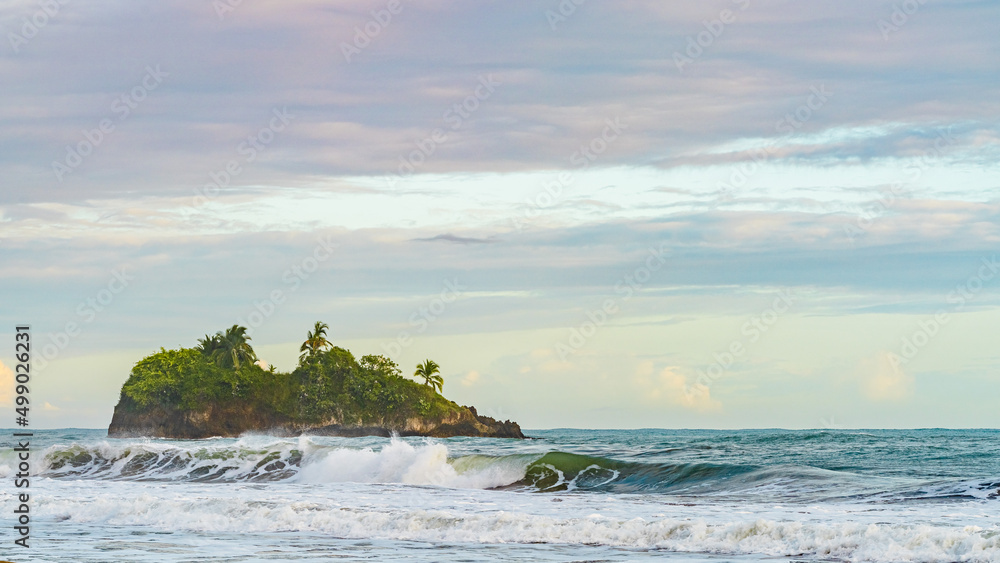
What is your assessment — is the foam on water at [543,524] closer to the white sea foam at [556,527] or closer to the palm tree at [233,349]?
the white sea foam at [556,527]

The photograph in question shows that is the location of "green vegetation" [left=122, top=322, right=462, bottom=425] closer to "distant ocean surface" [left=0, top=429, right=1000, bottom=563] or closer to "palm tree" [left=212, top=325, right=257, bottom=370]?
"palm tree" [left=212, top=325, right=257, bottom=370]

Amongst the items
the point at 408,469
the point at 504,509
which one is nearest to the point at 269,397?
the point at 408,469

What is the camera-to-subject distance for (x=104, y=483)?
31.6m

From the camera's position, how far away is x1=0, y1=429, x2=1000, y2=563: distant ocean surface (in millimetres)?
15258

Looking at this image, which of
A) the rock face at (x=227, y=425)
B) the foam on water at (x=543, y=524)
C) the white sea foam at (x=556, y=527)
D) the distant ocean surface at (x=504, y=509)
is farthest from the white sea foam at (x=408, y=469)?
the rock face at (x=227, y=425)

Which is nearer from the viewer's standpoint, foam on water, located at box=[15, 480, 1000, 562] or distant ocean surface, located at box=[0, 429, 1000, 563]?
foam on water, located at box=[15, 480, 1000, 562]

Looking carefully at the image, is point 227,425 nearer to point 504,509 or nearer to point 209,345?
point 209,345

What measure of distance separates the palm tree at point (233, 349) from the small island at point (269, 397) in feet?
0.37

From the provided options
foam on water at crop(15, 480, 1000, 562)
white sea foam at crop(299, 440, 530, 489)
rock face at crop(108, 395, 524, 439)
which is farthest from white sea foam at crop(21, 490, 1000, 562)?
rock face at crop(108, 395, 524, 439)

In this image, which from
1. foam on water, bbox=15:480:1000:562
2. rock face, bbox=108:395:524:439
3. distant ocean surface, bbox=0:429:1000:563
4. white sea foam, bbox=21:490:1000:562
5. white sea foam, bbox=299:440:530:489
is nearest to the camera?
white sea foam, bbox=21:490:1000:562

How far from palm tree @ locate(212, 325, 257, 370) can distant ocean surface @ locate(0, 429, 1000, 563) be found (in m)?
68.8

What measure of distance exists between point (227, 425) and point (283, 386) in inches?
300

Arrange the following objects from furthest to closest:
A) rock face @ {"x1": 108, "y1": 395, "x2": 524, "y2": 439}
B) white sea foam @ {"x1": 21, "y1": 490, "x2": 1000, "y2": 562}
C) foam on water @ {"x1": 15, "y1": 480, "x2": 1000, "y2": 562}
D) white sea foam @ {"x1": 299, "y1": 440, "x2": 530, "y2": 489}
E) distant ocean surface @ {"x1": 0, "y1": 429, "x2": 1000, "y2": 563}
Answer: rock face @ {"x1": 108, "y1": 395, "x2": 524, "y2": 439} → white sea foam @ {"x1": 299, "y1": 440, "x2": 530, "y2": 489} → distant ocean surface @ {"x1": 0, "y1": 429, "x2": 1000, "y2": 563} → foam on water @ {"x1": 15, "y1": 480, "x2": 1000, "y2": 562} → white sea foam @ {"x1": 21, "y1": 490, "x2": 1000, "y2": 562}

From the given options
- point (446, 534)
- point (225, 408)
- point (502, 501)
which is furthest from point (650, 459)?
point (225, 408)
